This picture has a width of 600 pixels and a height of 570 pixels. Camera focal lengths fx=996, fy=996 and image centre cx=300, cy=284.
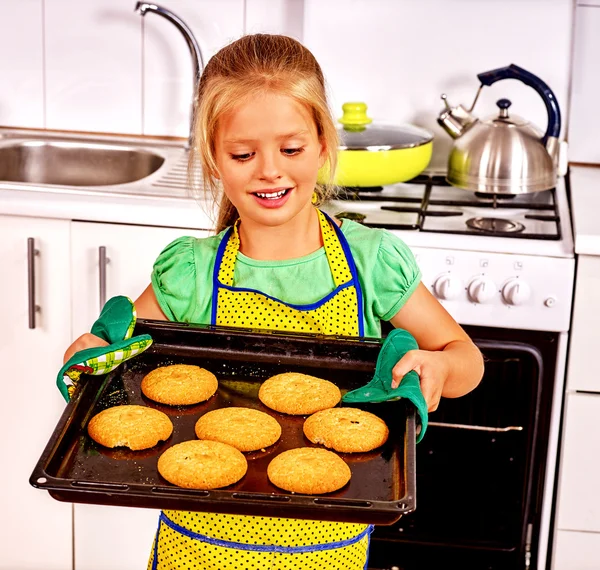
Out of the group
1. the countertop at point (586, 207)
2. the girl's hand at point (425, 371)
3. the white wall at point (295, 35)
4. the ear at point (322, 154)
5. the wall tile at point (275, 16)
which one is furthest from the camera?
the wall tile at point (275, 16)

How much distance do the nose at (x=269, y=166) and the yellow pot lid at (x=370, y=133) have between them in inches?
37.6

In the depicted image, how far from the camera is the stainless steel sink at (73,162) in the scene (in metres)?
2.63

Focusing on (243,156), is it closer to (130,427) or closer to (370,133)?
(130,427)

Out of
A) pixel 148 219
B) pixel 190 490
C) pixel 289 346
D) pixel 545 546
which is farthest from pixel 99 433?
pixel 545 546

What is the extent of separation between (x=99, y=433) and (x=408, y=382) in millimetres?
384

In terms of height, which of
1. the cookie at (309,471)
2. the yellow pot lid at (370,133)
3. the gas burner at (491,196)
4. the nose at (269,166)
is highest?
the yellow pot lid at (370,133)

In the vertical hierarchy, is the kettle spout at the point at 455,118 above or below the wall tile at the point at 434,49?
below

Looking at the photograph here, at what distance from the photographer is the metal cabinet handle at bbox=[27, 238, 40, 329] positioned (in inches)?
85.2

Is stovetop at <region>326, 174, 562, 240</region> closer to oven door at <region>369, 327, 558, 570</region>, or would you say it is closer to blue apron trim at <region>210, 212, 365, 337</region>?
oven door at <region>369, 327, 558, 570</region>

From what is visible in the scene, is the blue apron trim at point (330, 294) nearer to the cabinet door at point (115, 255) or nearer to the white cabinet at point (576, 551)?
the cabinet door at point (115, 255)

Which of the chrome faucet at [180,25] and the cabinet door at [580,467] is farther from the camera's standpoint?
the chrome faucet at [180,25]

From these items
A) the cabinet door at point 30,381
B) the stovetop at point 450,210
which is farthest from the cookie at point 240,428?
the cabinet door at point 30,381

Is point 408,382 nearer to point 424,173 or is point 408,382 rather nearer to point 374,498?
point 374,498

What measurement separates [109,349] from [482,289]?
97 cm
